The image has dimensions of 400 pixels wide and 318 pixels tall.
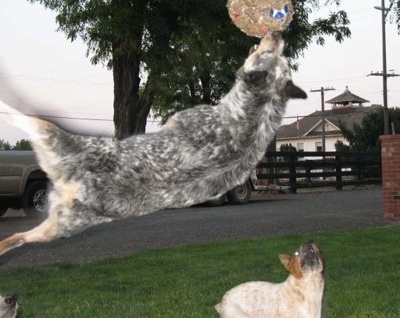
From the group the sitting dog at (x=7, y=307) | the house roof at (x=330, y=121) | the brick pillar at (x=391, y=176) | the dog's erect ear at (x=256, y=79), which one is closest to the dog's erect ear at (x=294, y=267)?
the sitting dog at (x=7, y=307)

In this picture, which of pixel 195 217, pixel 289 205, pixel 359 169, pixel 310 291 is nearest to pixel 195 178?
pixel 310 291

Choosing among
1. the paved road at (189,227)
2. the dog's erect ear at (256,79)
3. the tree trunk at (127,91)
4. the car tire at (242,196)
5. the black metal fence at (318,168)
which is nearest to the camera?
the dog's erect ear at (256,79)

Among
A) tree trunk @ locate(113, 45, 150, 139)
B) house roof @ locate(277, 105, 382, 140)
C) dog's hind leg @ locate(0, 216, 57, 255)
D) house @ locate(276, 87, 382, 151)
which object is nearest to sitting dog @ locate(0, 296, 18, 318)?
dog's hind leg @ locate(0, 216, 57, 255)

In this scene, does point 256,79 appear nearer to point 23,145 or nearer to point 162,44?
point 23,145

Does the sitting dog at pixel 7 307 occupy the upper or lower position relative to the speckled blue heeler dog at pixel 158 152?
lower

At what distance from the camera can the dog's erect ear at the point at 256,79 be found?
176 cm

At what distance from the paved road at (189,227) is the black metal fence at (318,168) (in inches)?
166

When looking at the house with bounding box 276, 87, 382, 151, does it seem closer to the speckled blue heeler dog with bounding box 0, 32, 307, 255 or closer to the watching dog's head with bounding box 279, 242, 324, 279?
the watching dog's head with bounding box 279, 242, 324, 279

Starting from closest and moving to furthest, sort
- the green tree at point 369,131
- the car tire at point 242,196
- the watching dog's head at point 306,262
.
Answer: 1. the watching dog's head at point 306,262
2. the car tire at point 242,196
3. the green tree at point 369,131

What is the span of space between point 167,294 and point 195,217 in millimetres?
9116

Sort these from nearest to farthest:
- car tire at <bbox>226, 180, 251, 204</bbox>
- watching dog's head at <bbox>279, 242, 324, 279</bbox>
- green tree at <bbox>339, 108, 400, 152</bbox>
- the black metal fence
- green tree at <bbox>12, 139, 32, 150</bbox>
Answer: green tree at <bbox>12, 139, 32, 150</bbox> < watching dog's head at <bbox>279, 242, 324, 279</bbox> < car tire at <bbox>226, 180, 251, 204</bbox> < the black metal fence < green tree at <bbox>339, 108, 400, 152</bbox>

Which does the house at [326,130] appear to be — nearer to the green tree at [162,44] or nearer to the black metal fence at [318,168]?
the black metal fence at [318,168]

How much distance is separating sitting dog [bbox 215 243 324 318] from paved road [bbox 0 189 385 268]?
5462 mm

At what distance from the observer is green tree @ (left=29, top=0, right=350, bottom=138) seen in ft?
9.59
